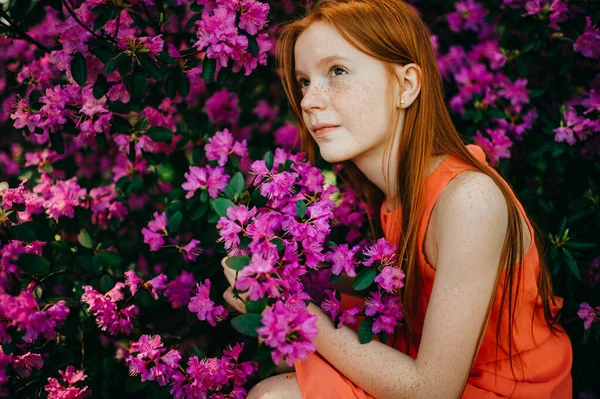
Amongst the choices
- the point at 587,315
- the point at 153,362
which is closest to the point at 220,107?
A: the point at 153,362

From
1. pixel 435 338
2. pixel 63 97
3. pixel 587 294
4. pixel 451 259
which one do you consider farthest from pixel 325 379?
pixel 587 294

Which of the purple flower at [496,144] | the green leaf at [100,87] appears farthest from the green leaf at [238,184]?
the purple flower at [496,144]

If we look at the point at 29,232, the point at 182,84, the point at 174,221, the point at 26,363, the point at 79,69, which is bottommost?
the point at 26,363

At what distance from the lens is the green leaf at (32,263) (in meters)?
1.29

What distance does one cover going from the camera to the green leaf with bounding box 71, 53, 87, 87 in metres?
1.40

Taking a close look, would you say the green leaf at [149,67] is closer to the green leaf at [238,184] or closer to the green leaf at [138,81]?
the green leaf at [138,81]

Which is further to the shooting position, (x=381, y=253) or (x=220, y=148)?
(x=220, y=148)

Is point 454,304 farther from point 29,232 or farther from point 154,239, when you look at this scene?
point 29,232

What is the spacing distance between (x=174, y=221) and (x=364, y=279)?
64cm

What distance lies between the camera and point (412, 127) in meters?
1.53

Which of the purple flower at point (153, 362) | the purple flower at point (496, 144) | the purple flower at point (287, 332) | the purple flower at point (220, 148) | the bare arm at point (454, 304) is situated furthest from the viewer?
the purple flower at point (496, 144)

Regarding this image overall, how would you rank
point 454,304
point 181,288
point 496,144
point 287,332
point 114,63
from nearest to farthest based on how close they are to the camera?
1. point 287,332
2. point 454,304
3. point 114,63
4. point 181,288
5. point 496,144

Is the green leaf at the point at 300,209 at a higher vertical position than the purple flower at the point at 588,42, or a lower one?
lower

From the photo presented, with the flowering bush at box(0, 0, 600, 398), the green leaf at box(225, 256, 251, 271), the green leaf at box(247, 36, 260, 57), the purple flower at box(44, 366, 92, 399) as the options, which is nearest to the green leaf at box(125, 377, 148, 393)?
the flowering bush at box(0, 0, 600, 398)
